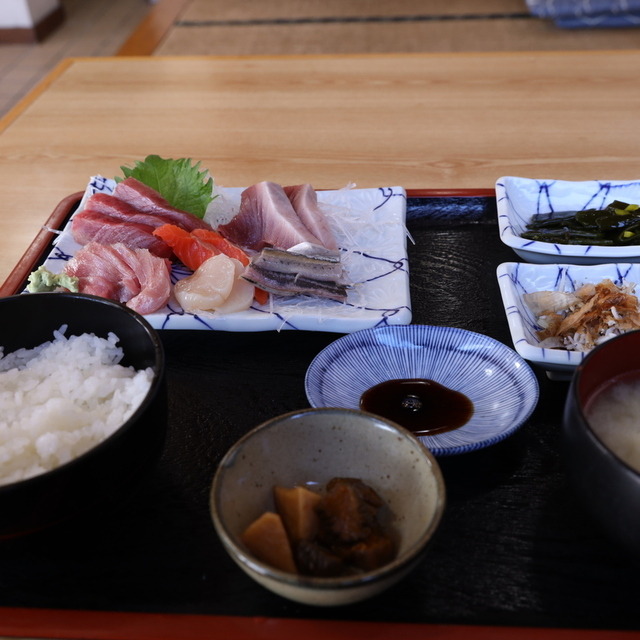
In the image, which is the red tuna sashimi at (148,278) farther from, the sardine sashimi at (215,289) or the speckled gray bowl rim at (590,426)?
the speckled gray bowl rim at (590,426)

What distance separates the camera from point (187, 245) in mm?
1497

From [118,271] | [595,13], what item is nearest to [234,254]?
[118,271]

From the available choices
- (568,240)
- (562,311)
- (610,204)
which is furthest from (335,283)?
(610,204)

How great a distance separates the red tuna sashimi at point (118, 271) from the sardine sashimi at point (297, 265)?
0.22m

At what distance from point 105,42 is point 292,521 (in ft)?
20.7

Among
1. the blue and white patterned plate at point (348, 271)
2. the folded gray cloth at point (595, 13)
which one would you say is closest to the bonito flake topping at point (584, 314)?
the blue and white patterned plate at point (348, 271)

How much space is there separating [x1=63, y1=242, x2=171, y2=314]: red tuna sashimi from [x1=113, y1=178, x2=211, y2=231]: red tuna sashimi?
6.8 inches

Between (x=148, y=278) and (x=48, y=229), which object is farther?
(x=48, y=229)

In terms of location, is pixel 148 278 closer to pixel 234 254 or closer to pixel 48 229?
pixel 234 254

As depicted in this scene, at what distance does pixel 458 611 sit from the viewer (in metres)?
0.83

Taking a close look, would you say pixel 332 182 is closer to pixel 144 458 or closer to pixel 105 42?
pixel 144 458

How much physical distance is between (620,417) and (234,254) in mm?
922

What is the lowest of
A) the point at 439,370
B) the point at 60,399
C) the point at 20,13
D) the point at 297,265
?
the point at 20,13

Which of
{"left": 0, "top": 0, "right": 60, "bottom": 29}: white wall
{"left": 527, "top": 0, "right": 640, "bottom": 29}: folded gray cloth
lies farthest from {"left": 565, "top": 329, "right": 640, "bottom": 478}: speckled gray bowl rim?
{"left": 0, "top": 0, "right": 60, "bottom": 29}: white wall
